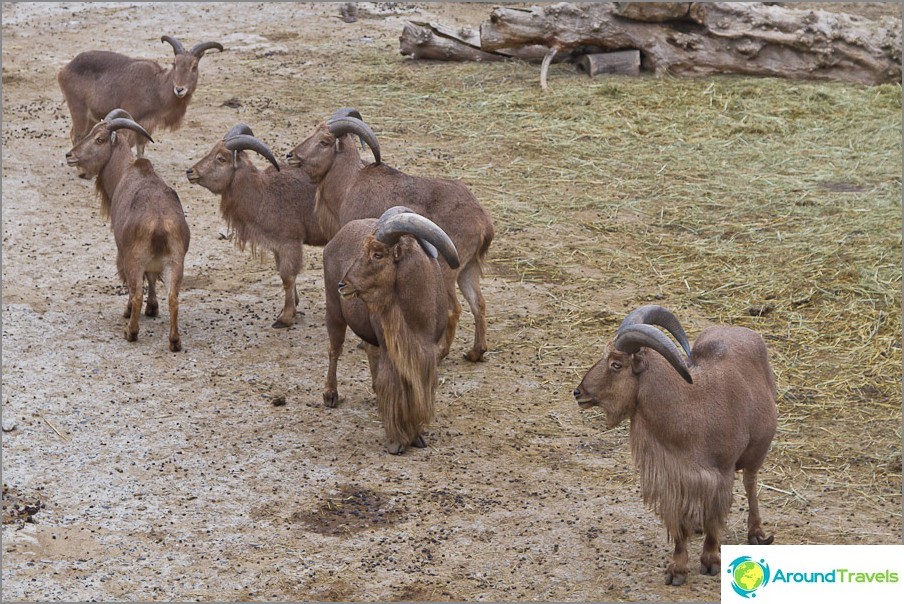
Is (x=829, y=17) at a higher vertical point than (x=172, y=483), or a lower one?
higher

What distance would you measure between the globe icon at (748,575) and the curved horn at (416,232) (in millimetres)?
2516

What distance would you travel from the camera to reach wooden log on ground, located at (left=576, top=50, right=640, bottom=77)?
1505 centimetres

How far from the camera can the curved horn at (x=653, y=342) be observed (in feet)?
17.5

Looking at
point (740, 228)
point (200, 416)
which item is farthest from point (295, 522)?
point (740, 228)

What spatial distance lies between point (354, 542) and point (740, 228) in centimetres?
581

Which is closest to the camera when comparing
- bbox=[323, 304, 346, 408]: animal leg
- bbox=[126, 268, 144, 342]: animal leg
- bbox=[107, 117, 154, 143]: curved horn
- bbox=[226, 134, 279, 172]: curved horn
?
bbox=[323, 304, 346, 408]: animal leg

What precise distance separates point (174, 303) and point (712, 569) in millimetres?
4486

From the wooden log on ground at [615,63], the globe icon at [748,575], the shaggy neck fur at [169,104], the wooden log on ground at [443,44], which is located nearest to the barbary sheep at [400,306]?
the globe icon at [748,575]

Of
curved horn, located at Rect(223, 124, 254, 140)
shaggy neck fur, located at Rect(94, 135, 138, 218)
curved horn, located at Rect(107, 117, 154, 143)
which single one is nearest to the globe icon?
curved horn, located at Rect(223, 124, 254, 140)

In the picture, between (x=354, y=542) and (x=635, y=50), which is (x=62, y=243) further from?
(x=635, y=50)

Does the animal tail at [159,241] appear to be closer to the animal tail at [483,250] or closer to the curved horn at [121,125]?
the curved horn at [121,125]

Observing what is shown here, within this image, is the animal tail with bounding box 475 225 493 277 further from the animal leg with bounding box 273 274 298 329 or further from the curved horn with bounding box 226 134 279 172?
the curved horn with bounding box 226 134 279 172

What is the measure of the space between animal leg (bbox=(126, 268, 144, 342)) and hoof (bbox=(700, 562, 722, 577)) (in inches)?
184

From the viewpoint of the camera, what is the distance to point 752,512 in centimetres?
600
